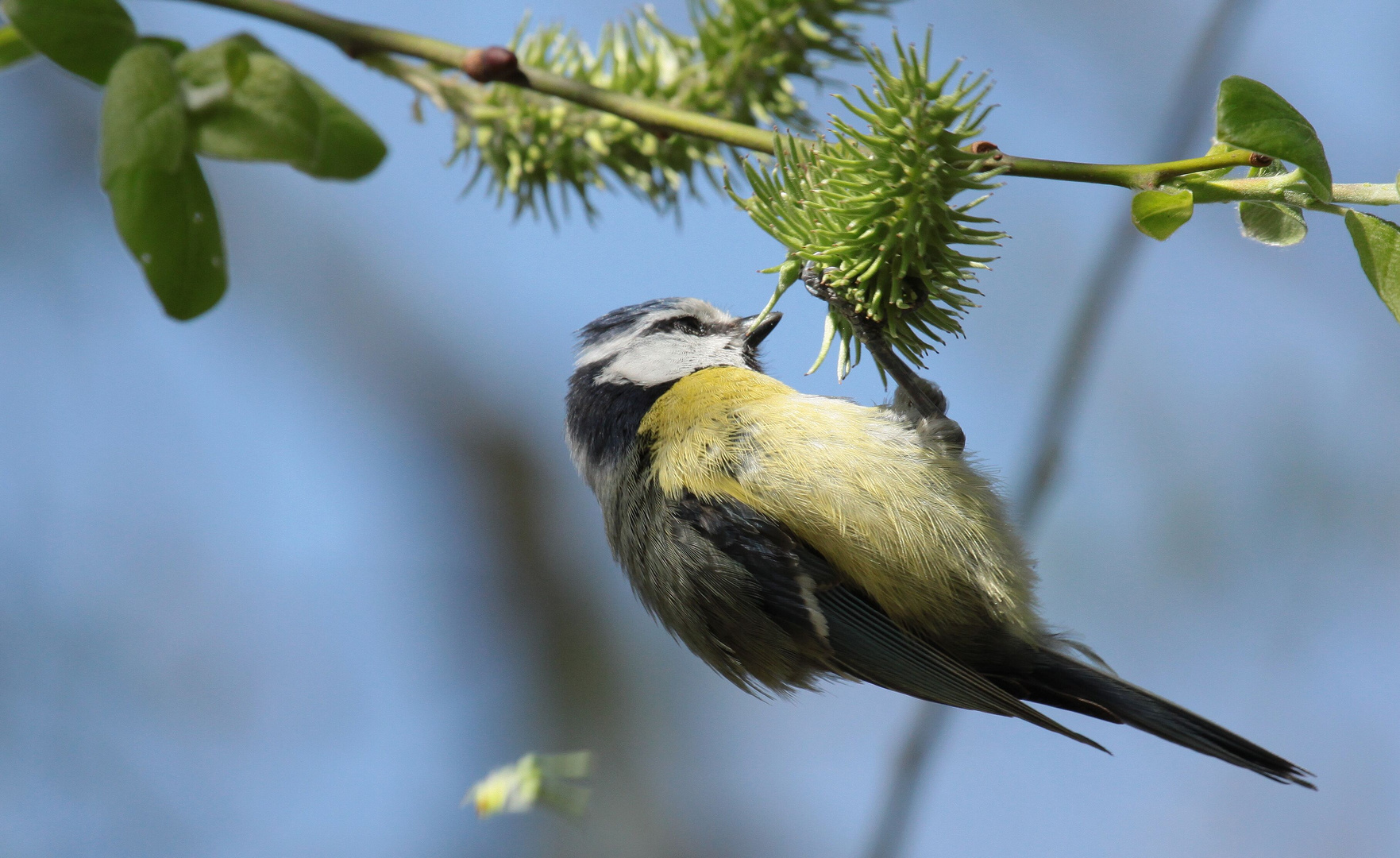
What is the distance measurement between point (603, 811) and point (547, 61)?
A: 18.1 ft

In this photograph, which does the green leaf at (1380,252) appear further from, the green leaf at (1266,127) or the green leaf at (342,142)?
the green leaf at (342,142)

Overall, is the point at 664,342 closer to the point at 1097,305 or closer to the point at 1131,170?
the point at 1097,305

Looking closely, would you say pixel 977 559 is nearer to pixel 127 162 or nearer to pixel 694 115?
pixel 694 115

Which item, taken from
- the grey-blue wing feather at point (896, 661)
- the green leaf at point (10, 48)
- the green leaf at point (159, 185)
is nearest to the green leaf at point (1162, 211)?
the green leaf at point (159, 185)

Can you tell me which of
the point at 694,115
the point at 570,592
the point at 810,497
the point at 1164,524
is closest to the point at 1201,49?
the point at 810,497

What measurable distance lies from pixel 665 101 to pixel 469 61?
2.12ft

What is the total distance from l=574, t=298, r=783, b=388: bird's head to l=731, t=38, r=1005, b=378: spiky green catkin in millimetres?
1129

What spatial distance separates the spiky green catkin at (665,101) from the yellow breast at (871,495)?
576 mm

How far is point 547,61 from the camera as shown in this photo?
2135mm

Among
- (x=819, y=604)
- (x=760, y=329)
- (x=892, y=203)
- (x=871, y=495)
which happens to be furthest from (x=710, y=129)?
(x=760, y=329)

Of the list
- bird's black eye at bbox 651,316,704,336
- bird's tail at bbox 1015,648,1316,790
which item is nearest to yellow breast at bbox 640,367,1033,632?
bird's tail at bbox 1015,648,1316,790

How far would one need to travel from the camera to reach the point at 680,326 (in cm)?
287

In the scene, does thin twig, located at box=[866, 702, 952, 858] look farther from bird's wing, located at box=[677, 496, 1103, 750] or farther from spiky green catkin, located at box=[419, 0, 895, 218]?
spiky green catkin, located at box=[419, 0, 895, 218]

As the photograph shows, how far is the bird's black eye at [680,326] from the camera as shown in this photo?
285cm
